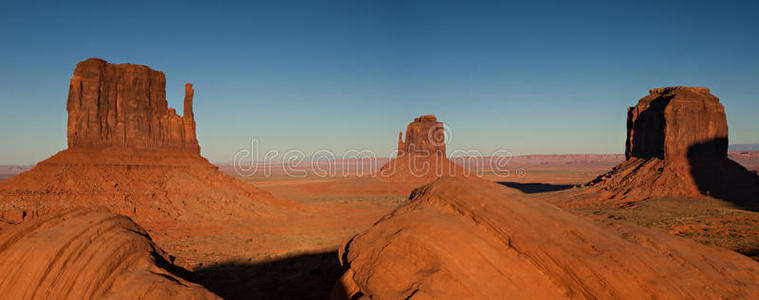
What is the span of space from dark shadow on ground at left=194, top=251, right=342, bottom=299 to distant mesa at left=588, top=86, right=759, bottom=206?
3891 centimetres

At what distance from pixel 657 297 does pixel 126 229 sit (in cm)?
1061

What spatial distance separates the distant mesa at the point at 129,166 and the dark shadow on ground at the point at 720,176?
4564cm

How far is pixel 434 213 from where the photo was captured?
26.2 feet

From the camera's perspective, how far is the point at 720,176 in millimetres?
41875

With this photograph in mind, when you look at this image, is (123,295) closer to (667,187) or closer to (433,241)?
(433,241)

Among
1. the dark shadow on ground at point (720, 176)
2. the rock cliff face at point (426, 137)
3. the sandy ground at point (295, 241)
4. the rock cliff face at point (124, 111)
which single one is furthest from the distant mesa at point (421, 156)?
the rock cliff face at point (124, 111)

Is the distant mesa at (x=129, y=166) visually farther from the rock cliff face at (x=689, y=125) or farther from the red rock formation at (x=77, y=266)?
the rock cliff face at (x=689, y=125)

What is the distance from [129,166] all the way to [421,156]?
2364 inches

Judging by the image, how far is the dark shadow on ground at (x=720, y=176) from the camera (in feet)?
127

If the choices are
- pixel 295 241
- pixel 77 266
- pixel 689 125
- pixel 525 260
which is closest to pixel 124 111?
pixel 295 241

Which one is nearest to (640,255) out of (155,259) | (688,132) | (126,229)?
(155,259)

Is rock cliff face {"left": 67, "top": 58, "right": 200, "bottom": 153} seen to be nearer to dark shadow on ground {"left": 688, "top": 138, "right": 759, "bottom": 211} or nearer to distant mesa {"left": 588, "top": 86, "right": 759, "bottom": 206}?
distant mesa {"left": 588, "top": 86, "right": 759, "bottom": 206}

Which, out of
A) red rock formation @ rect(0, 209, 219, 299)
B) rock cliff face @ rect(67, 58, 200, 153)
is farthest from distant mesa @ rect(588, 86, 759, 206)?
rock cliff face @ rect(67, 58, 200, 153)

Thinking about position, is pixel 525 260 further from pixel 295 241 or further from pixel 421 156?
pixel 421 156
